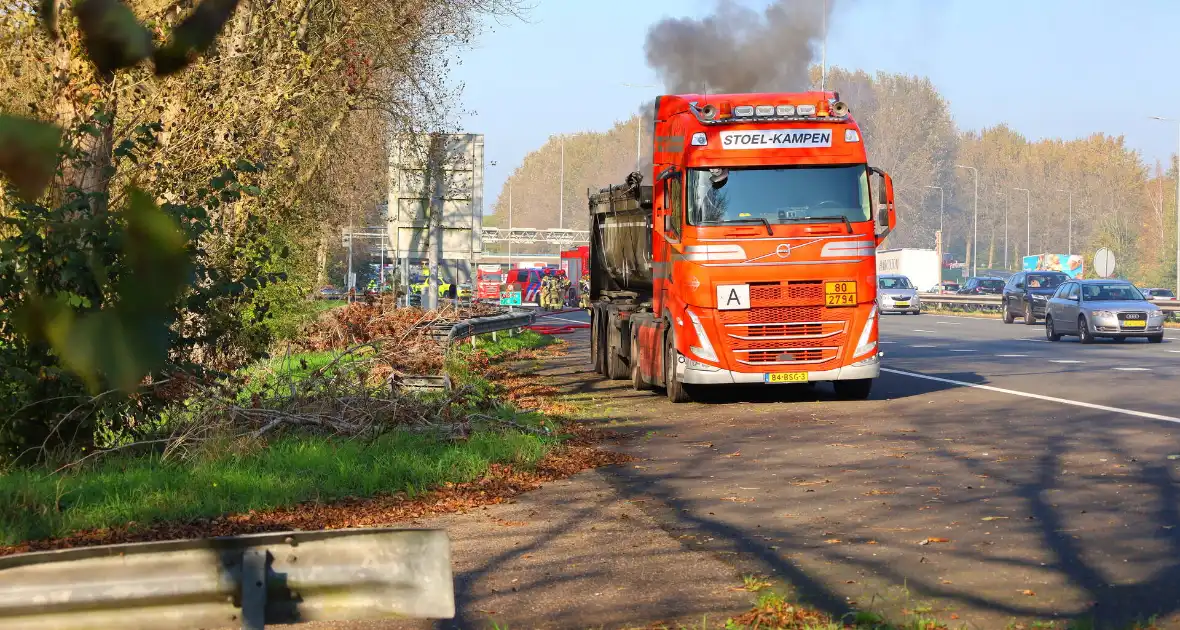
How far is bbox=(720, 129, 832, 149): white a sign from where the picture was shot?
18.4 meters

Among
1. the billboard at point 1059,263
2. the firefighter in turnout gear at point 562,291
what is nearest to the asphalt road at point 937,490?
the firefighter in turnout gear at point 562,291

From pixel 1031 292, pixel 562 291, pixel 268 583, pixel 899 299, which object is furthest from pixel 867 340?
pixel 562 291

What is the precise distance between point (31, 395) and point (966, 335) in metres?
34.5

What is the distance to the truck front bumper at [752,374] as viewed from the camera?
18.0 meters

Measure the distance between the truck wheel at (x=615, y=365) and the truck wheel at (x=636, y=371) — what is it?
4.35 ft

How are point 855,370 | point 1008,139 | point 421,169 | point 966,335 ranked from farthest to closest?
point 1008,139, point 966,335, point 421,169, point 855,370

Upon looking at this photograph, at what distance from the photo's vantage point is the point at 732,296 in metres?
17.9

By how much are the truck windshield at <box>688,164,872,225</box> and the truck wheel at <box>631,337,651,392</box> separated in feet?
11.7

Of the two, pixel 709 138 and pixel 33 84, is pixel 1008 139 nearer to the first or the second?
pixel 709 138

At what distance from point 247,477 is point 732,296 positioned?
868 centimetres

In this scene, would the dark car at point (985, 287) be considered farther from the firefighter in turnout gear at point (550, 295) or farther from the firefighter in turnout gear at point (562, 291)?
the firefighter in turnout gear at point (550, 295)

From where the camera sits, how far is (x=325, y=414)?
13047mm

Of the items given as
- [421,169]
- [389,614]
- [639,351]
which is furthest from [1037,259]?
[389,614]

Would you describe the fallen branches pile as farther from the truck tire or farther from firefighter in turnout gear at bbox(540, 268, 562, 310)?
firefighter in turnout gear at bbox(540, 268, 562, 310)
